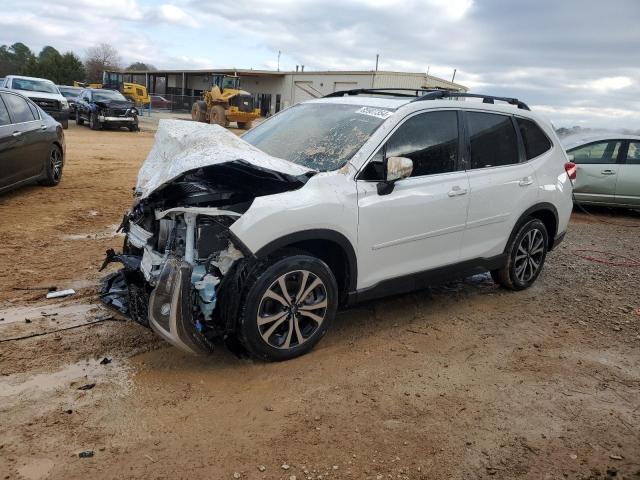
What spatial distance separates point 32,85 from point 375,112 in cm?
1934

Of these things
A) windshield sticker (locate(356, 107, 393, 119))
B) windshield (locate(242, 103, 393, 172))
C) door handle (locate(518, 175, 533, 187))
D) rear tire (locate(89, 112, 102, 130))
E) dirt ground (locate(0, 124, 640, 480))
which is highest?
windshield sticker (locate(356, 107, 393, 119))

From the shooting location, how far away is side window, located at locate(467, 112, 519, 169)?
471 cm

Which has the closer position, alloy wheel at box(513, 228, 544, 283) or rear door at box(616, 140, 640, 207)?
alloy wheel at box(513, 228, 544, 283)

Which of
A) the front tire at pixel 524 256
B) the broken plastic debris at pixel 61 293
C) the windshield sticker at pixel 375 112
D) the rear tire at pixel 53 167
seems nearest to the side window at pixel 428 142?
the windshield sticker at pixel 375 112

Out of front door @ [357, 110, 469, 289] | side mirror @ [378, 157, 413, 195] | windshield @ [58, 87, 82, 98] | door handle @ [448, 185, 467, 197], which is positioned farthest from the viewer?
windshield @ [58, 87, 82, 98]

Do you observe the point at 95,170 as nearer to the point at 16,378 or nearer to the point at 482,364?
the point at 16,378

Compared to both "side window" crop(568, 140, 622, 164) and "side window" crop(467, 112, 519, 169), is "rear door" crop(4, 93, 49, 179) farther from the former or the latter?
"side window" crop(568, 140, 622, 164)

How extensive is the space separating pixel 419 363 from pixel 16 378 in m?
2.64

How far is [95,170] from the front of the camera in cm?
1172

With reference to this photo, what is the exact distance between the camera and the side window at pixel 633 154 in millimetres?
9880

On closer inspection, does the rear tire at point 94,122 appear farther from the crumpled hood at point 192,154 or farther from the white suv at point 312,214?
the crumpled hood at point 192,154

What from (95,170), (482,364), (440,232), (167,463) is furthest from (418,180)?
(95,170)

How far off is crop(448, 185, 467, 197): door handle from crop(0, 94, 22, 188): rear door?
6092 millimetres

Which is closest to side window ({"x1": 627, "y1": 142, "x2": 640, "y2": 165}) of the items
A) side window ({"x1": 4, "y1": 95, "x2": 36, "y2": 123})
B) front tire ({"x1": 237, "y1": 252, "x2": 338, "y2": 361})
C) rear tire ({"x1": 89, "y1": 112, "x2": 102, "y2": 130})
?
front tire ({"x1": 237, "y1": 252, "x2": 338, "y2": 361})
